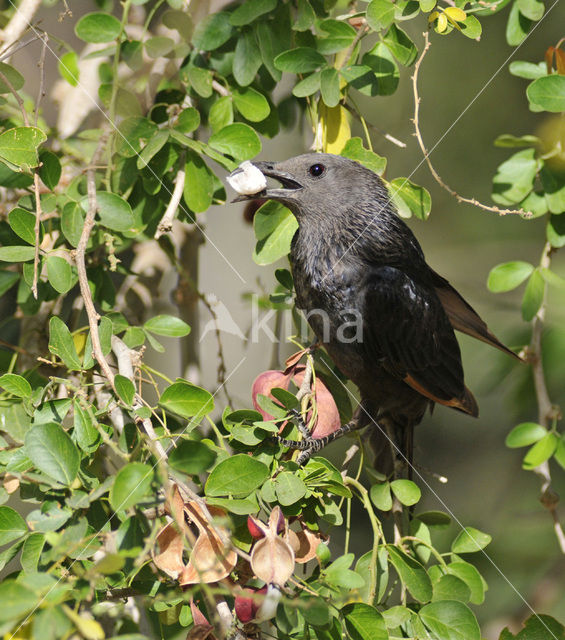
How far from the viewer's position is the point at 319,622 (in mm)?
1204

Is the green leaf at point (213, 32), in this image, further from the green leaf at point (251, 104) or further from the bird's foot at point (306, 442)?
the bird's foot at point (306, 442)

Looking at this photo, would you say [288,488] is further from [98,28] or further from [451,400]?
[98,28]

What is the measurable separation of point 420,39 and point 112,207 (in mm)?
2604

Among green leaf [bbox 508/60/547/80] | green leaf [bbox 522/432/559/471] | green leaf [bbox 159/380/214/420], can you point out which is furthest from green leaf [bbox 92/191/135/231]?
green leaf [bbox 522/432/559/471]

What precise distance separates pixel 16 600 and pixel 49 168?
1.05 meters

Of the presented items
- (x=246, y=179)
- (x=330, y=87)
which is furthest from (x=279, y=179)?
(x=330, y=87)

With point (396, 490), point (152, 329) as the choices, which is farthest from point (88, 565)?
point (396, 490)

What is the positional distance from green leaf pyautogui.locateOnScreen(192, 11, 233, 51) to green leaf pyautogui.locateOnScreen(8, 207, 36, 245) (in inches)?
26.8

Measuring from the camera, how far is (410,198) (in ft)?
6.24

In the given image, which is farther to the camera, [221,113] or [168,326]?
[221,113]

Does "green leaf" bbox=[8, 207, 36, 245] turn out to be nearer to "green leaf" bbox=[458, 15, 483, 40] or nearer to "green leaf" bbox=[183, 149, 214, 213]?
"green leaf" bbox=[183, 149, 214, 213]

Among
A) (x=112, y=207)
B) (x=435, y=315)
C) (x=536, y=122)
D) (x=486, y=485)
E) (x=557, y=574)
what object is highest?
(x=112, y=207)

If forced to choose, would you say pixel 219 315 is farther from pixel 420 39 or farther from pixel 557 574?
pixel 420 39

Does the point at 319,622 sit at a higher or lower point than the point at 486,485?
higher
